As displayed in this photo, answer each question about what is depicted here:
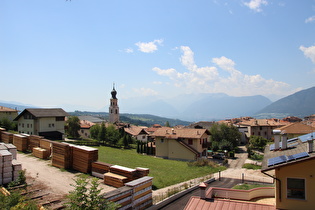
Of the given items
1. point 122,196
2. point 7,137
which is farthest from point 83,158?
point 7,137

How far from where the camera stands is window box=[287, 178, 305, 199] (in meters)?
8.38

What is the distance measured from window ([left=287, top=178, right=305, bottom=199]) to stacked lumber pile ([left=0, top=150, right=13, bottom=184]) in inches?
571

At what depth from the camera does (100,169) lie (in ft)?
49.1

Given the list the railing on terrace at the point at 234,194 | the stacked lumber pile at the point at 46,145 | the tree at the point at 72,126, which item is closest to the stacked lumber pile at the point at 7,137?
the stacked lumber pile at the point at 46,145

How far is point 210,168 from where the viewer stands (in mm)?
30016

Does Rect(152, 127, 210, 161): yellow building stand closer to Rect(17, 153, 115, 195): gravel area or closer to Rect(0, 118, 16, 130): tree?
A: Rect(17, 153, 115, 195): gravel area

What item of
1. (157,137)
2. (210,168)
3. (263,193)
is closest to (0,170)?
(263,193)

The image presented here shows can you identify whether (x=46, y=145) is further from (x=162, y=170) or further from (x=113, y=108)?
(x=113, y=108)

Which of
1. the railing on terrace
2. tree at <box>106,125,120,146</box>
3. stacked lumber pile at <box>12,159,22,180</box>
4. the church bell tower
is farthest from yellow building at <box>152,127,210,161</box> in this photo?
the church bell tower

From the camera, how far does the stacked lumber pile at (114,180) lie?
13.1 m

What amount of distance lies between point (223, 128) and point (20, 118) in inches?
1923

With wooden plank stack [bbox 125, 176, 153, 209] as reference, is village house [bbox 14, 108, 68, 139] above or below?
above

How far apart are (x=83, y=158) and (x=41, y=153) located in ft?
20.8

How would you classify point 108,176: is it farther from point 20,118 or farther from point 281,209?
point 20,118
